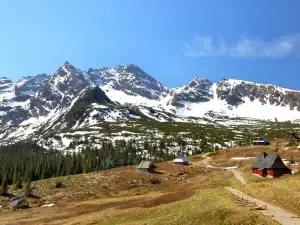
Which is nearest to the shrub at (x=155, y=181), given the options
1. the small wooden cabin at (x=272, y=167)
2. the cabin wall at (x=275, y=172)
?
the small wooden cabin at (x=272, y=167)

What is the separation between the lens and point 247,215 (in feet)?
108

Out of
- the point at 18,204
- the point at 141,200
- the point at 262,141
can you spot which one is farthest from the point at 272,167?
the point at 262,141

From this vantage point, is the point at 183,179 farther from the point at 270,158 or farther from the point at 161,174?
the point at 270,158

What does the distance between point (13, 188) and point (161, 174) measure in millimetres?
44484

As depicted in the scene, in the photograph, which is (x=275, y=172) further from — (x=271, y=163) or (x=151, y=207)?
(x=151, y=207)

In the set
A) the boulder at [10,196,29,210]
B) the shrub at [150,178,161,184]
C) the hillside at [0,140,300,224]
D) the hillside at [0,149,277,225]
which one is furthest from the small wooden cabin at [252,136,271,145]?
the boulder at [10,196,29,210]

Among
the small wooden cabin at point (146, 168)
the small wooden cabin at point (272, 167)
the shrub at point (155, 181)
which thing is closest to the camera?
the small wooden cabin at point (272, 167)

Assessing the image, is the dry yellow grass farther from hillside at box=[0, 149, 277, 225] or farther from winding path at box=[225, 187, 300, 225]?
winding path at box=[225, 187, 300, 225]

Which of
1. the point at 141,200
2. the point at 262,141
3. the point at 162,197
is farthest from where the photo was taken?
the point at 262,141

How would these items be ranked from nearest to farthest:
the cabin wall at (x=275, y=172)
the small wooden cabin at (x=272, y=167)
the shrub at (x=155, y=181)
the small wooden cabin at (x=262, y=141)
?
the cabin wall at (x=275, y=172) → the small wooden cabin at (x=272, y=167) → the shrub at (x=155, y=181) → the small wooden cabin at (x=262, y=141)

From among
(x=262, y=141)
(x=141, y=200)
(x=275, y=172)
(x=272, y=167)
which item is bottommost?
(x=141, y=200)

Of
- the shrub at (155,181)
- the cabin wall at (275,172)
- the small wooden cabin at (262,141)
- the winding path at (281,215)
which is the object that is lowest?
the shrub at (155,181)

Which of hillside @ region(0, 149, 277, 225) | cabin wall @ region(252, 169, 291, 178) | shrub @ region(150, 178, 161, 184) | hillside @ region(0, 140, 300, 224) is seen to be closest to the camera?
hillside @ region(0, 149, 277, 225)

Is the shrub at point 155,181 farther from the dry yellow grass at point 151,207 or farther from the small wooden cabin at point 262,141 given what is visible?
the small wooden cabin at point 262,141
